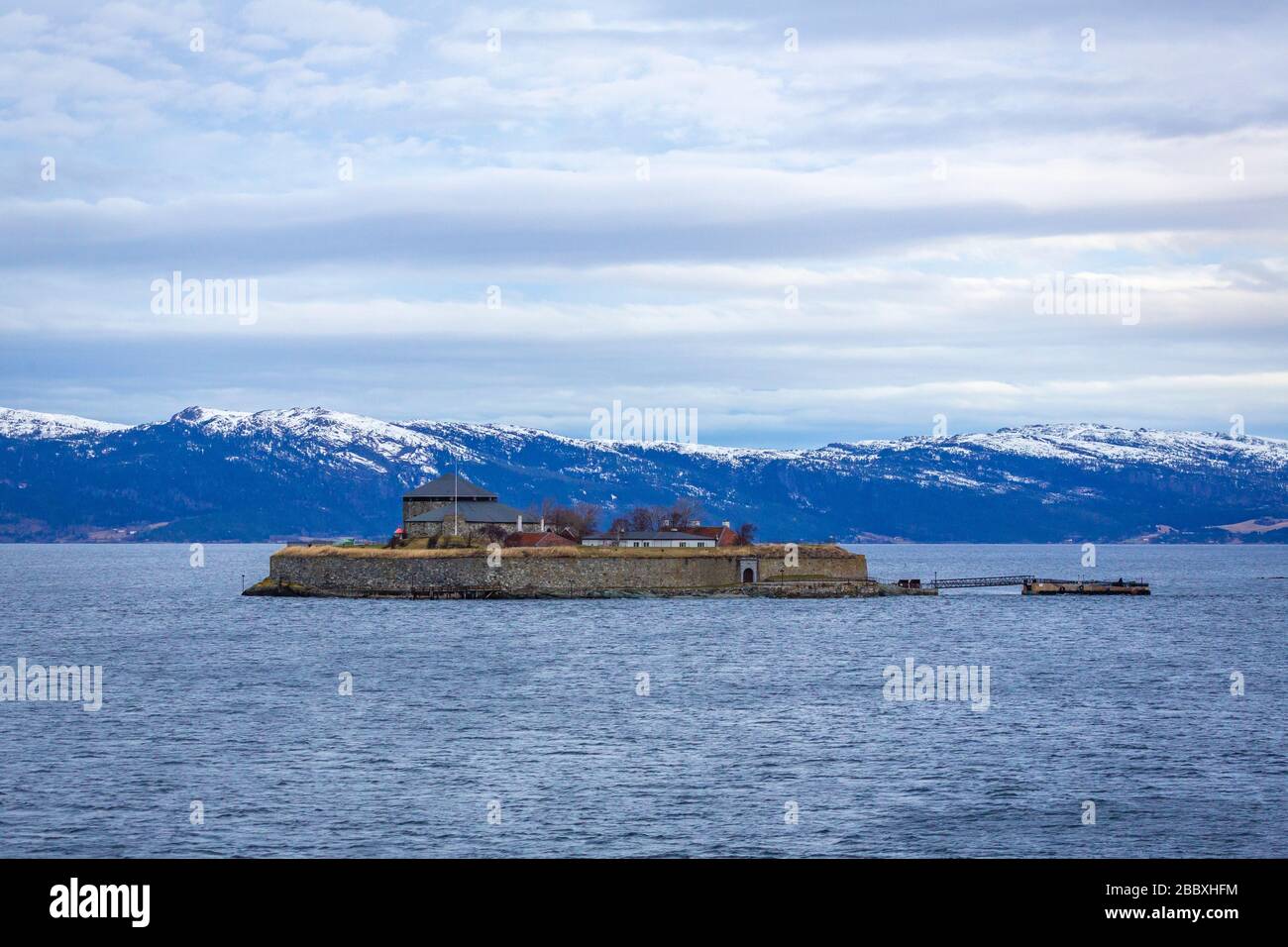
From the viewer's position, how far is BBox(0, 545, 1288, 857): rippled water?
89.8ft

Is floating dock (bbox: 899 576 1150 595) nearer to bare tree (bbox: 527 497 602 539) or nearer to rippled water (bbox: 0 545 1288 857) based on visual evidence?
bare tree (bbox: 527 497 602 539)

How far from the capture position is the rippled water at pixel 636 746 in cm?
2738

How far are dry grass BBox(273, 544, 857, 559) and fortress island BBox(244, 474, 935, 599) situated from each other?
0.30 feet

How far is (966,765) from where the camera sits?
35.1 m

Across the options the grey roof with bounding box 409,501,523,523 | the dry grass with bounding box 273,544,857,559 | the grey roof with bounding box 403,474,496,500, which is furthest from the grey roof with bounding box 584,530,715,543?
the grey roof with bounding box 403,474,496,500

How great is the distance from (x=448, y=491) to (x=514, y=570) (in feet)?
62.0

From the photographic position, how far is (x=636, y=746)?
3816 centimetres

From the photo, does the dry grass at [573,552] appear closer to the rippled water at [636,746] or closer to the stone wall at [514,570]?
the stone wall at [514,570]

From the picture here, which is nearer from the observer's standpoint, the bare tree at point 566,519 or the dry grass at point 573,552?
the dry grass at point 573,552

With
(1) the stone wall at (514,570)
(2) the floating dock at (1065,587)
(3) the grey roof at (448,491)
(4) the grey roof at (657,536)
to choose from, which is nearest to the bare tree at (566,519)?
(4) the grey roof at (657,536)

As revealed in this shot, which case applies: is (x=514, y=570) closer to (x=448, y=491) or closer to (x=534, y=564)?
(x=534, y=564)

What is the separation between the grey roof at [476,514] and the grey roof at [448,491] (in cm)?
154

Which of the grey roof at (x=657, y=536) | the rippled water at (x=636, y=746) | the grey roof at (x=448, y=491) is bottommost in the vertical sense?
the rippled water at (x=636, y=746)
